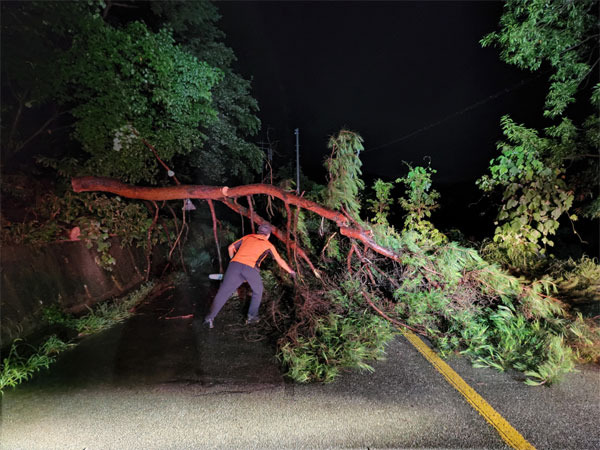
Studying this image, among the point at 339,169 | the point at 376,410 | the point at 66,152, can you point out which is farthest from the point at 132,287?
the point at 376,410

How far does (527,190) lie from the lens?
17.1 ft

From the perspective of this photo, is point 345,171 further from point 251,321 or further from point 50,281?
point 50,281

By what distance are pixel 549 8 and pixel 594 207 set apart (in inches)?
127

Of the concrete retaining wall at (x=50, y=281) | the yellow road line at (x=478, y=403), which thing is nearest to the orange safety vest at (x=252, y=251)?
the yellow road line at (x=478, y=403)

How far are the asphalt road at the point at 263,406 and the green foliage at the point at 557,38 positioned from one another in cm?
449

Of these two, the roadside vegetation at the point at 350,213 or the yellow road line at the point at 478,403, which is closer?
the yellow road line at the point at 478,403

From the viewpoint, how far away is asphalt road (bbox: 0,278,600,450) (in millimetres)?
2445

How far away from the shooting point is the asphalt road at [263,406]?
2445 mm

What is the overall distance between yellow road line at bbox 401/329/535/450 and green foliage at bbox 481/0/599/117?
4.58m

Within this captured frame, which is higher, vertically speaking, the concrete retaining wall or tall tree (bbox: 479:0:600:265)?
tall tree (bbox: 479:0:600:265)

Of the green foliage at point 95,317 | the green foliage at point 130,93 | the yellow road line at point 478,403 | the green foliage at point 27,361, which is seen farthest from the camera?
the green foliage at point 130,93

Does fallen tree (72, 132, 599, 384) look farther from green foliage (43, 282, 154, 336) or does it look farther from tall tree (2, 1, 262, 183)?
green foliage (43, 282, 154, 336)

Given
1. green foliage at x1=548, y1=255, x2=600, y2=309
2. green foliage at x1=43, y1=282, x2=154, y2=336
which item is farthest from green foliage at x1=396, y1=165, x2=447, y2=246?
green foliage at x1=43, y1=282, x2=154, y2=336

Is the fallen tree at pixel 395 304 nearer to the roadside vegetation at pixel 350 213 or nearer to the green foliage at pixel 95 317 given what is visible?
the roadside vegetation at pixel 350 213
